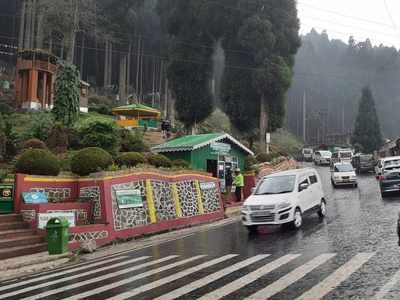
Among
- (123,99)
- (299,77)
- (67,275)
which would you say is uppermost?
(299,77)

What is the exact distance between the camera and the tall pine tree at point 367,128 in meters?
78.2

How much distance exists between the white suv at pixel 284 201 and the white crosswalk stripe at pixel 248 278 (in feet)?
13.0

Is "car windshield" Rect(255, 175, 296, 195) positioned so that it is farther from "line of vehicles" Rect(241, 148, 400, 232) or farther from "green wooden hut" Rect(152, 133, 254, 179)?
"green wooden hut" Rect(152, 133, 254, 179)

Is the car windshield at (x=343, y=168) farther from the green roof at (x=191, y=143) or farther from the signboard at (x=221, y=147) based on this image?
the green roof at (x=191, y=143)

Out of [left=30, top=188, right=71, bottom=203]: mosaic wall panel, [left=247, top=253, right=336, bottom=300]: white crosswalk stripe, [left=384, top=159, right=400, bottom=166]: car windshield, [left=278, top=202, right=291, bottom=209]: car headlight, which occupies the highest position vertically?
[left=384, top=159, right=400, bottom=166]: car windshield

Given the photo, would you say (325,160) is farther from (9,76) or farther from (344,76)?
(344,76)

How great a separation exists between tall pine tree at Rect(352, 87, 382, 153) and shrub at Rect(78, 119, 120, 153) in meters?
60.5

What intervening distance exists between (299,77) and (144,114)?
83.2 metres

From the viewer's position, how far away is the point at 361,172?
4659 centimetres

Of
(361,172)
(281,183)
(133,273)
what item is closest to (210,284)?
(133,273)

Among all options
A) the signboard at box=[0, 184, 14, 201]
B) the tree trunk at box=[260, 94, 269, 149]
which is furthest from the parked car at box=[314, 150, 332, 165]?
the signboard at box=[0, 184, 14, 201]

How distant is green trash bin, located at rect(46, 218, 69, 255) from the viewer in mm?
13742

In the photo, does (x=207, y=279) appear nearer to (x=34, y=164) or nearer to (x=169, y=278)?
(x=169, y=278)

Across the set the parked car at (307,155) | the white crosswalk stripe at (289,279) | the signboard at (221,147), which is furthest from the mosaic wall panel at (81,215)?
the parked car at (307,155)
